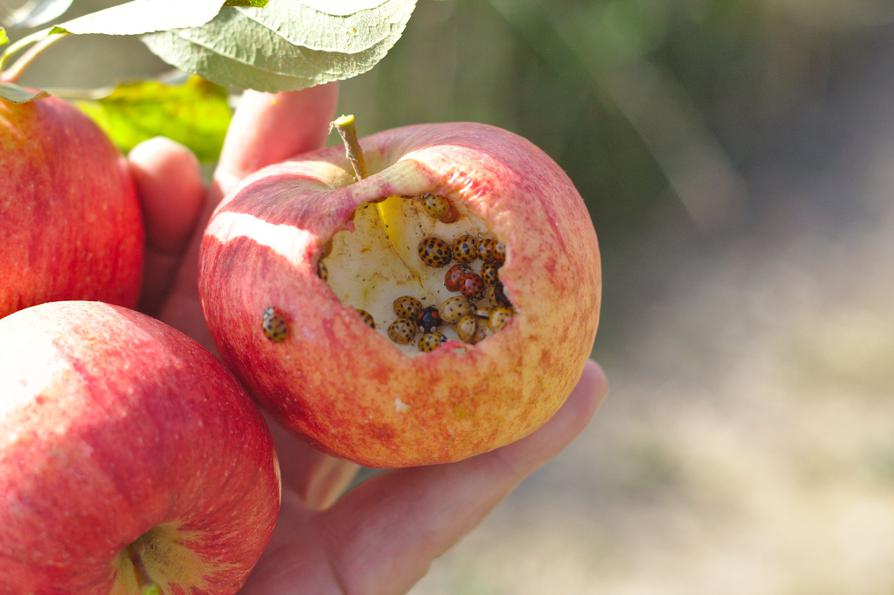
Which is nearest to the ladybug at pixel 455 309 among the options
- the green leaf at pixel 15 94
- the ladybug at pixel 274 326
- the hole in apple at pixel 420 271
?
the hole in apple at pixel 420 271

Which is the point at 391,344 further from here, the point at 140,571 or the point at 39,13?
the point at 39,13

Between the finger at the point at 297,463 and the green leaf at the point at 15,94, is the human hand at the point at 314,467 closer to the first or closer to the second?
the finger at the point at 297,463

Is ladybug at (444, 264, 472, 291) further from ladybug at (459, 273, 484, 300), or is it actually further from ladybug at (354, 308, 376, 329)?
ladybug at (354, 308, 376, 329)

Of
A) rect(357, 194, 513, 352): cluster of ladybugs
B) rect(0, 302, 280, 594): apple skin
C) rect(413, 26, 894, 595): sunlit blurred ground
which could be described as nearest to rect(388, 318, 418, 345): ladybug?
rect(357, 194, 513, 352): cluster of ladybugs

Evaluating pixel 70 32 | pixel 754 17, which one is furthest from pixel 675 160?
pixel 70 32

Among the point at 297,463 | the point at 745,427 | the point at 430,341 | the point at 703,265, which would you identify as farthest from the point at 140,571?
the point at 703,265
